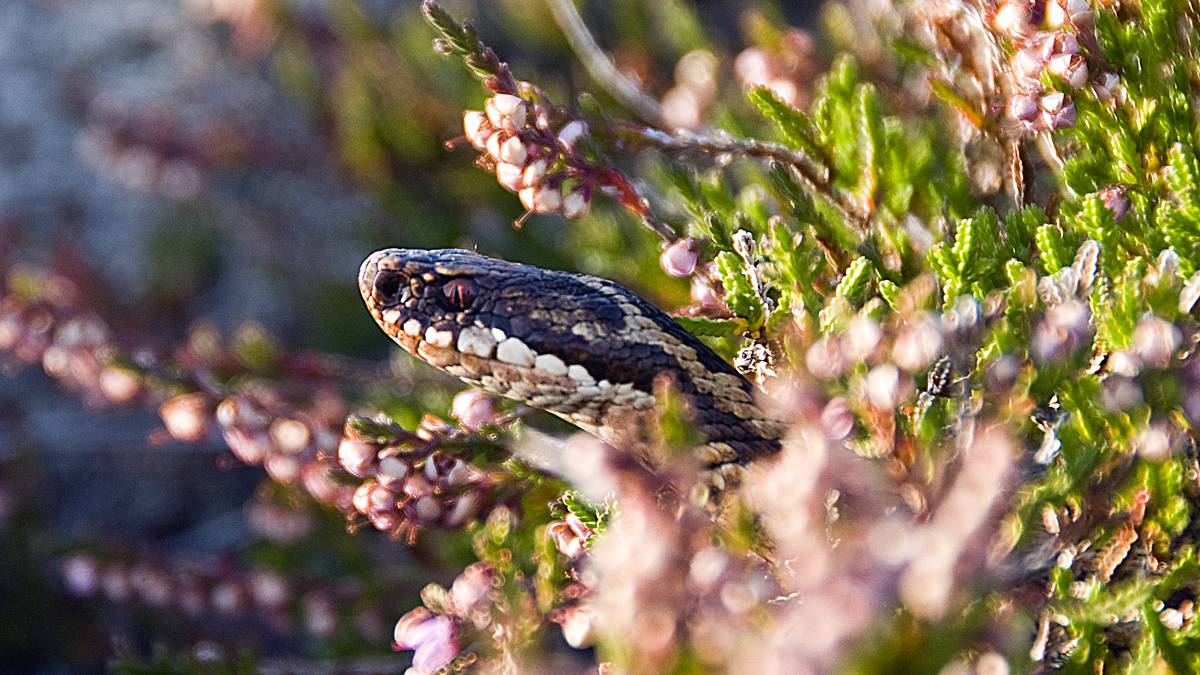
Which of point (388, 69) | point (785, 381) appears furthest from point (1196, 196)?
point (388, 69)

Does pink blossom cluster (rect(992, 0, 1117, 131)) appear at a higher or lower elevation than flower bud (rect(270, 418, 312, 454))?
higher

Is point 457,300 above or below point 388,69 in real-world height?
above

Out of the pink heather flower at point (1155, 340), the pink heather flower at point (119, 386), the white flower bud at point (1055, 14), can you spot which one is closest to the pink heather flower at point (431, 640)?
the pink heather flower at point (1155, 340)

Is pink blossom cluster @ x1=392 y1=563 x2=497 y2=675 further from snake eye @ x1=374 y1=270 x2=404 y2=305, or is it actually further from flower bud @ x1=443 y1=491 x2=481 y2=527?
snake eye @ x1=374 y1=270 x2=404 y2=305

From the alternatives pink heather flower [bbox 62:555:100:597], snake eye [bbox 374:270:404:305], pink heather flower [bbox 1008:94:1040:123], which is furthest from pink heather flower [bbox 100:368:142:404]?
pink heather flower [bbox 1008:94:1040:123]

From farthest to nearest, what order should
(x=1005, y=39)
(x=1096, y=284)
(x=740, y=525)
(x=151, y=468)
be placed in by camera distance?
(x=151, y=468), (x=1005, y=39), (x=1096, y=284), (x=740, y=525)

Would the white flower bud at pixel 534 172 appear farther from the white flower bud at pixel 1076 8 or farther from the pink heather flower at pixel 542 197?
the white flower bud at pixel 1076 8

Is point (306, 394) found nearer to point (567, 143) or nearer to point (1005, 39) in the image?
point (567, 143)

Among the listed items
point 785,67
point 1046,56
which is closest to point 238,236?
point 785,67
